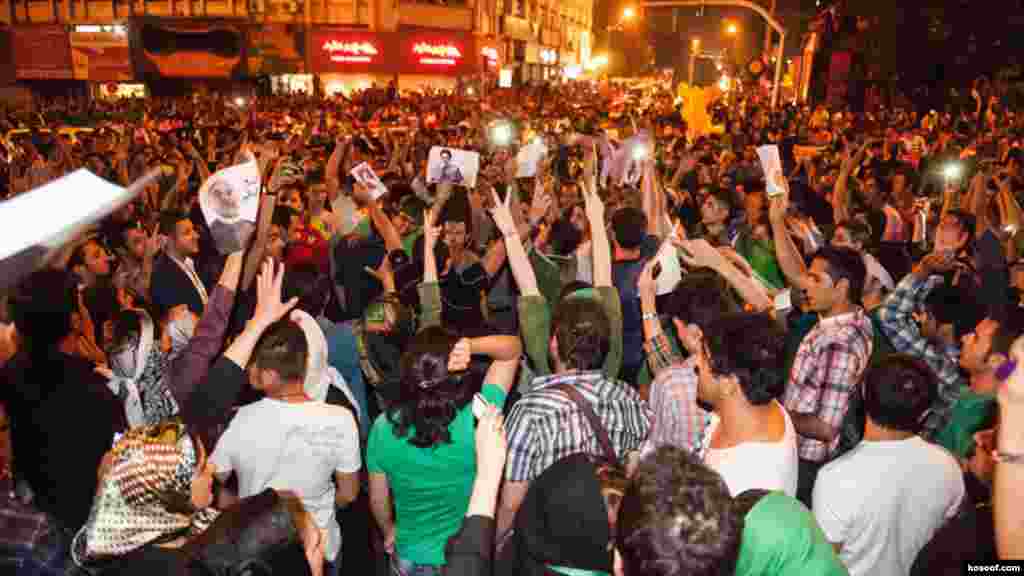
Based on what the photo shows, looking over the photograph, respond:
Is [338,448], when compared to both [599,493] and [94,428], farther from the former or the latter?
[599,493]

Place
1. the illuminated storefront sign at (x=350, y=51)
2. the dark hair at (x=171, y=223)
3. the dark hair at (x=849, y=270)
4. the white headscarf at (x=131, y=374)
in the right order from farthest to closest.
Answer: the illuminated storefront sign at (x=350, y=51), the dark hair at (x=171, y=223), the dark hair at (x=849, y=270), the white headscarf at (x=131, y=374)

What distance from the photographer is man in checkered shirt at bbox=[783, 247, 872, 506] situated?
12.4 feet

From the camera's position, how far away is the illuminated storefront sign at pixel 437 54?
152 feet

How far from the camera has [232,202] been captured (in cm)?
434

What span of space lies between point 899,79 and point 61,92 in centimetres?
4748

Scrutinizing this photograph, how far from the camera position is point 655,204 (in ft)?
23.3

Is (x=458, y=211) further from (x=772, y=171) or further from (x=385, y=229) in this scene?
(x=772, y=171)

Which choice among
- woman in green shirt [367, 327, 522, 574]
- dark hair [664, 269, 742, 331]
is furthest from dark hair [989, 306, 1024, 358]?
woman in green shirt [367, 327, 522, 574]

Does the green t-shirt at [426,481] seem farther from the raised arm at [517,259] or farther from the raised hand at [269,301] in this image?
the raised arm at [517,259]

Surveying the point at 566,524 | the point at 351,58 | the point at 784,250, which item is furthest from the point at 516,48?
the point at 566,524

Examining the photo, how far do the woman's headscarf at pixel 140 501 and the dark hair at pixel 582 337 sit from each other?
1.63 metres

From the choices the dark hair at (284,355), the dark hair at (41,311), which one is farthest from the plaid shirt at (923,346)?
the dark hair at (41,311)

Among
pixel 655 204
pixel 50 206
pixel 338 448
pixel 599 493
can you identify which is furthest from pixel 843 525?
pixel 655 204

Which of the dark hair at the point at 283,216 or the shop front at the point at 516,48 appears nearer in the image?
the dark hair at the point at 283,216
